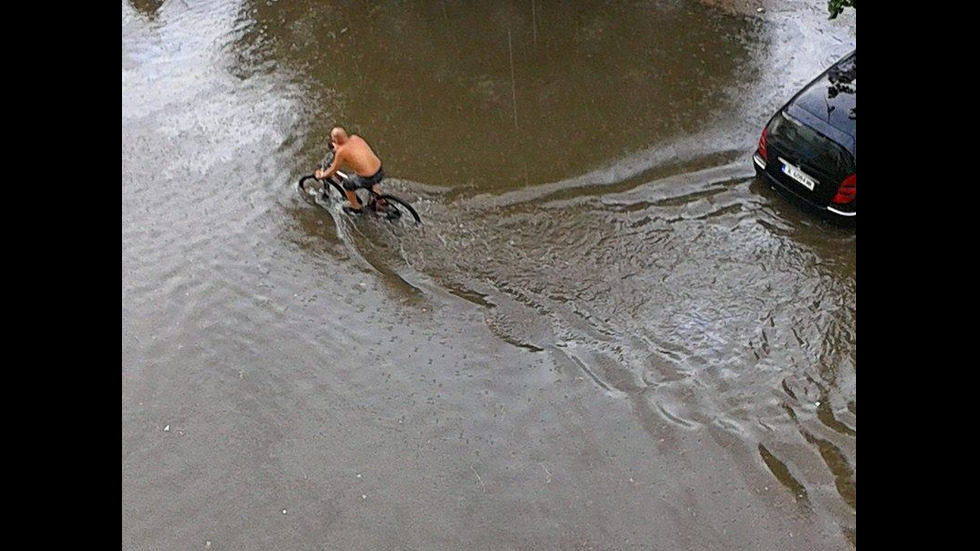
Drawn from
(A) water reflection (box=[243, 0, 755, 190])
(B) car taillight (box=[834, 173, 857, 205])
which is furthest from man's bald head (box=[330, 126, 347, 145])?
(B) car taillight (box=[834, 173, 857, 205])

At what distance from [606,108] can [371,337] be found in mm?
4903

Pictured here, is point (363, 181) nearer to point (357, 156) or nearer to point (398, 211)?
point (357, 156)

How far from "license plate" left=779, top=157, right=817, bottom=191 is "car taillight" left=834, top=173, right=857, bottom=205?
0.28 metres

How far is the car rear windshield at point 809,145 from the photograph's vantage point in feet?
27.3

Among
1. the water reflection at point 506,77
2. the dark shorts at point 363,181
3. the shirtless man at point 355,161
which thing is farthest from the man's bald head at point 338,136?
the water reflection at point 506,77

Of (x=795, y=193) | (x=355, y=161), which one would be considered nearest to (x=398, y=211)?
(x=355, y=161)

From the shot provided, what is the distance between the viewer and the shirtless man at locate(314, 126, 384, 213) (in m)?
8.55

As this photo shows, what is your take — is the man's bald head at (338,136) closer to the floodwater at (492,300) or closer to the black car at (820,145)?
the floodwater at (492,300)

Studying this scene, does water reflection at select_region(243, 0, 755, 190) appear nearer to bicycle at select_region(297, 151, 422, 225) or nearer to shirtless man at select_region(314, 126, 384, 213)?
bicycle at select_region(297, 151, 422, 225)

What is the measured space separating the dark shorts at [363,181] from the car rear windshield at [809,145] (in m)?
4.39

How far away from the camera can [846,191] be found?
27.5 ft

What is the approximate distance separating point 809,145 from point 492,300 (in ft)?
12.5
